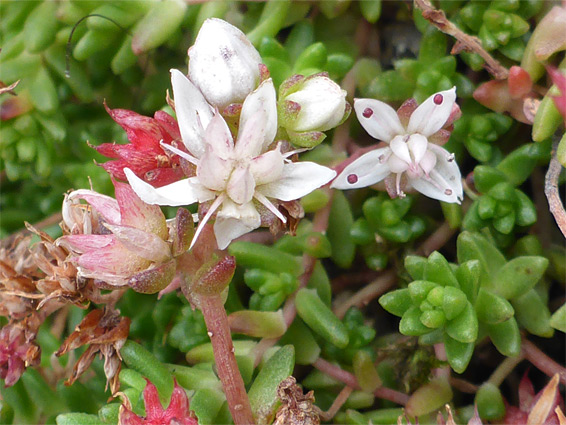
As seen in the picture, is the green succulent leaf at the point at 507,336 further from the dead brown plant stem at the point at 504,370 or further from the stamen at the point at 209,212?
the stamen at the point at 209,212

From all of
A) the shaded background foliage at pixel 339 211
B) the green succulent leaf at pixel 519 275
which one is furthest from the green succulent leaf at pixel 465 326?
the green succulent leaf at pixel 519 275

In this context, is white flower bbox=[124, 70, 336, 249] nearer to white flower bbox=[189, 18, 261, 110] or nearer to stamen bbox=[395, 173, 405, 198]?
white flower bbox=[189, 18, 261, 110]

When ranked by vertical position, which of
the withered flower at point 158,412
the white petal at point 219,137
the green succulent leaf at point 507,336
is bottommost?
the green succulent leaf at point 507,336

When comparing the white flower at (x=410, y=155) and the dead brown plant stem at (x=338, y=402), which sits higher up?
the white flower at (x=410, y=155)

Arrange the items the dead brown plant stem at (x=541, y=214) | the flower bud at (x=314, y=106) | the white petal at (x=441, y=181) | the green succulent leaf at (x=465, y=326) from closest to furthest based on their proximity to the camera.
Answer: the flower bud at (x=314, y=106), the green succulent leaf at (x=465, y=326), the white petal at (x=441, y=181), the dead brown plant stem at (x=541, y=214)

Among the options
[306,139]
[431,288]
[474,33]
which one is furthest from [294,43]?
[431,288]

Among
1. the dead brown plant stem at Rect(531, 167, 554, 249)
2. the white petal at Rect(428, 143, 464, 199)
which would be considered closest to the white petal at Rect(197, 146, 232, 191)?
the white petal at Rect(428, 143, 464, 199)

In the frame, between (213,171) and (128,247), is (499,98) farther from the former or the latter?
(128,247)
